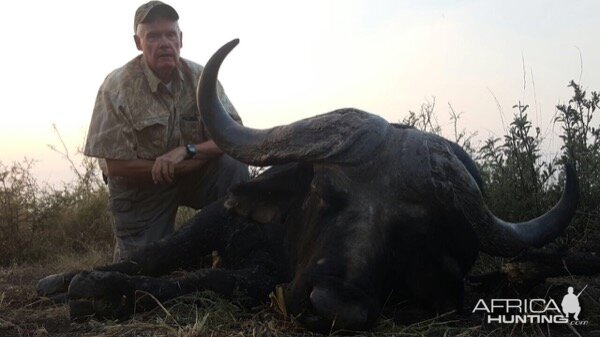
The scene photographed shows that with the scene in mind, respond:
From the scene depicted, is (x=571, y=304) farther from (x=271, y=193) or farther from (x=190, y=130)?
(x=190, y=130)

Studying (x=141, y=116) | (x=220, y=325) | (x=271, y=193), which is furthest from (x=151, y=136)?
(x=220, y=325)

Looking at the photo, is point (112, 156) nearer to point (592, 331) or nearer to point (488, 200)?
point (488, 200)

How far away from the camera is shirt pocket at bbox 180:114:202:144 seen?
5215 millimetres

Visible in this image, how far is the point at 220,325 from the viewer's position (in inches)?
118

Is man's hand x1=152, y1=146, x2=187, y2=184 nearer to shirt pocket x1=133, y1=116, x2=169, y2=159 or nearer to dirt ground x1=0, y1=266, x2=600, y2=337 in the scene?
shirt pocket x1=133, y1=116, x2=169, y2=159

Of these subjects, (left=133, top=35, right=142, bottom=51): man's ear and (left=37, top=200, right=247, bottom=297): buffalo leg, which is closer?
(left=37, top=200, right=247, bottom=297): buffalo leg

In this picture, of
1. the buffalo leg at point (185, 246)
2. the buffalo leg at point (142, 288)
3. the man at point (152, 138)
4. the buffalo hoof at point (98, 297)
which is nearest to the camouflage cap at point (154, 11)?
the man at point (152, 138)

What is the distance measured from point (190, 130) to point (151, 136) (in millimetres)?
297

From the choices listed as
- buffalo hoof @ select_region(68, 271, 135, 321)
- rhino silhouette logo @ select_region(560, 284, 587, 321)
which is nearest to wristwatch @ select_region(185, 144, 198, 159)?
buffalo hoof @ select_region(68, 271, 135, 321)

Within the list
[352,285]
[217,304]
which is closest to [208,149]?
[217,304]

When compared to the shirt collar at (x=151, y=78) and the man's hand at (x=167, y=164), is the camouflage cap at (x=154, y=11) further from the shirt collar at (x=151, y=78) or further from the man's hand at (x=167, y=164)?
the man's hand at (x=167, y=164)

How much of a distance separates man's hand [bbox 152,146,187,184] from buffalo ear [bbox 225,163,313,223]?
1.43 metres

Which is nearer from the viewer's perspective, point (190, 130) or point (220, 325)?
point (220, 325)

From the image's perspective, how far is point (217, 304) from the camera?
10.8 feet
